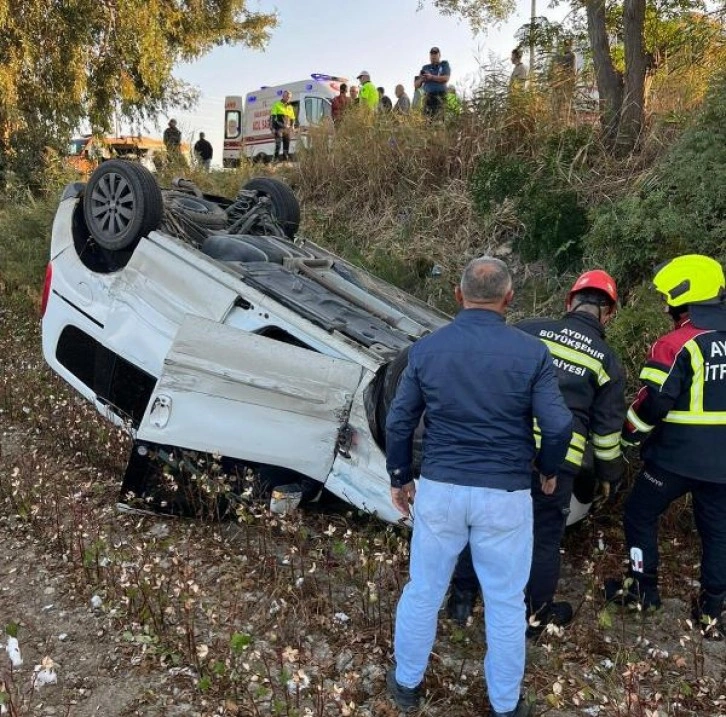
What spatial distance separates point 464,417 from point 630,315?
92.7 inches

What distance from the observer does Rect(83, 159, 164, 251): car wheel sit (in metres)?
4.05

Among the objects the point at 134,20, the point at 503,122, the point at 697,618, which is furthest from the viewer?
the point at 134,20

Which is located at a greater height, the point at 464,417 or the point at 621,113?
the point at 621,113

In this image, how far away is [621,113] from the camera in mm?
6352

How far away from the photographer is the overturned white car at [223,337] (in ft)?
10.6

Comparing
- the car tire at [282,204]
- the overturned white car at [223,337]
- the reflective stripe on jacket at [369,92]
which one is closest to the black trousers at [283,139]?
the reflective stripe on jacket at [369,92]

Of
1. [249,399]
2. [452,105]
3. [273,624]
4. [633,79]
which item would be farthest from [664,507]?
[452,105]

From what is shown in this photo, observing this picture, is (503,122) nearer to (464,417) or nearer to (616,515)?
(616,515)

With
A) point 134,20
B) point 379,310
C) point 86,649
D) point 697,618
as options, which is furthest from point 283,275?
point 134,20

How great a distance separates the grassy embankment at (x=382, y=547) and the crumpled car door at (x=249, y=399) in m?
→ 0.34

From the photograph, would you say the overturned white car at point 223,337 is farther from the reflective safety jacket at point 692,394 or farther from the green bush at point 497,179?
the green bush at point 497,179

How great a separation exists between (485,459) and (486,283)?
562 mm

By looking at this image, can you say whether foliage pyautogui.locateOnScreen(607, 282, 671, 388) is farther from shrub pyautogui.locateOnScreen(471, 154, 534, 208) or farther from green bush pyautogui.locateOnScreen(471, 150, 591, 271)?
shrub pyautogui.locateOnScreen(471, 154, 534, 208)

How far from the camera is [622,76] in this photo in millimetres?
6746
